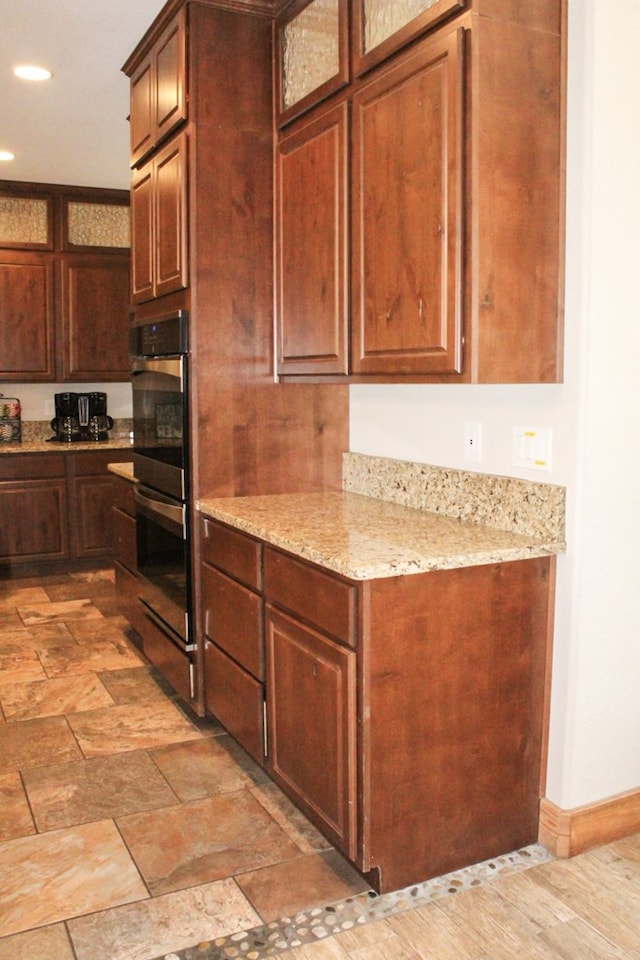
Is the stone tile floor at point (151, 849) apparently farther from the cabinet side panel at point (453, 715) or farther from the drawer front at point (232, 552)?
the drawer front at point (232, 552)

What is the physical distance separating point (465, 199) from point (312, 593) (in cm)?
Answer: 104

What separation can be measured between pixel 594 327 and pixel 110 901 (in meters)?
1.85

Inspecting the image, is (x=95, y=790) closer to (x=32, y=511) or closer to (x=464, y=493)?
(x=464, y=493)

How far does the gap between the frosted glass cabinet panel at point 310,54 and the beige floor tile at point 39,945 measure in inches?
93.1

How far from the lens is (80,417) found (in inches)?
235

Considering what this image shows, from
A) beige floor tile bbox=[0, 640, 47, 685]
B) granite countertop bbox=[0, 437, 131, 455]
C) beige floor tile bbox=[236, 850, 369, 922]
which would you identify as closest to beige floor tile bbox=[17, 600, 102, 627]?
beige floor tile bbox=[0, 640, 47, 685]

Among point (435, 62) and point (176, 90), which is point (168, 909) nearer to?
point (435, 62)

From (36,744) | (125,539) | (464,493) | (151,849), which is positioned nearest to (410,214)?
(464,493)

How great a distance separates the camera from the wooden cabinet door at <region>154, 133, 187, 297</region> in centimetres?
299

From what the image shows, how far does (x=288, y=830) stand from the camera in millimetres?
2488

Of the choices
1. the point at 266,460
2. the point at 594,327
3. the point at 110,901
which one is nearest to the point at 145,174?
the point at 266,460

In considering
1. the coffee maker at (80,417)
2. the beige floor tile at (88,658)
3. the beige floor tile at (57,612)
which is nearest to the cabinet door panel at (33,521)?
the coffee maker at (80,417)

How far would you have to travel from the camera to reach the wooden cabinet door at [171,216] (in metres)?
2.99

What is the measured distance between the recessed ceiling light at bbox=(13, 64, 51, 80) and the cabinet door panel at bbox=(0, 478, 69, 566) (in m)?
2.54
